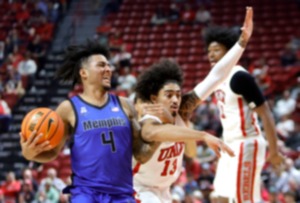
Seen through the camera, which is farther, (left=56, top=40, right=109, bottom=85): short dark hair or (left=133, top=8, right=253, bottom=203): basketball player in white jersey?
(left=133, top=8, right=253, bottom=203): basketball player in white jersey


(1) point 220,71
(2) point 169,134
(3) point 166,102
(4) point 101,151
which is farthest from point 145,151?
(1) point 220,71

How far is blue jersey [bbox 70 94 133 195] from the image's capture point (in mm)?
5270

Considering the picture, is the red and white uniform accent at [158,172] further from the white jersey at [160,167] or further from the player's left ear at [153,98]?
the player's left ear at [153,98]

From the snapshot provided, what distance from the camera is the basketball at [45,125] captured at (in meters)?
5.09

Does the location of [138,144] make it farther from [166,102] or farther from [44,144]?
[44,144]

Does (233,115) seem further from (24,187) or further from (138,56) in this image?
(138,56)

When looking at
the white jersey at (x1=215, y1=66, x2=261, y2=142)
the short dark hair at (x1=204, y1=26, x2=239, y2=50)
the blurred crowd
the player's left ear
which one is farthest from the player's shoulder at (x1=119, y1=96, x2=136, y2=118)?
the blurred crowd

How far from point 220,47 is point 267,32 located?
12.0 m

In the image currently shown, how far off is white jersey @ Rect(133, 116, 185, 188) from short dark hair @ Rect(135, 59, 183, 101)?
0.49 m

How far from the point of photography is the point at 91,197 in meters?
5.21

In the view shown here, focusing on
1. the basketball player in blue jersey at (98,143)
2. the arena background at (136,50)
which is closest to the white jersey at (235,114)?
the basketball player in blue jersey at (98,143)

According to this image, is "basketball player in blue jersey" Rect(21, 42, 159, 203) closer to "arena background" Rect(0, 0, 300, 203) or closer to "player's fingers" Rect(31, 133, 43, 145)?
"player's fingers" Rect(31, 133, 43, 145)

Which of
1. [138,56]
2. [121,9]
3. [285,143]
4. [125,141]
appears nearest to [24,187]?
[285,143]

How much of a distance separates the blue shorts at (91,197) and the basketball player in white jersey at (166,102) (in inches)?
23.7
